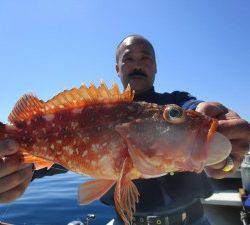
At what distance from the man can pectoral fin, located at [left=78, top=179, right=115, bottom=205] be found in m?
0.85

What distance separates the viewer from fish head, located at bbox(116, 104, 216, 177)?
8.59 feet

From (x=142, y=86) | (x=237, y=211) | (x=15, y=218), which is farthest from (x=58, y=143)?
(x=15, y=218)

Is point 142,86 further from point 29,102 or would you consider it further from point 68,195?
point 68,195

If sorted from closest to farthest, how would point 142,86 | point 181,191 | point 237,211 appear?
point 181,191
point 142,86
point 237,211

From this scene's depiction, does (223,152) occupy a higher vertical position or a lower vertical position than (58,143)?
lower

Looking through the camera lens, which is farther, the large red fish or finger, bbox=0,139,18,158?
finger, bbox=0,139,18,158

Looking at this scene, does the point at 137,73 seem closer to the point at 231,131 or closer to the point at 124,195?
the point at 231,131

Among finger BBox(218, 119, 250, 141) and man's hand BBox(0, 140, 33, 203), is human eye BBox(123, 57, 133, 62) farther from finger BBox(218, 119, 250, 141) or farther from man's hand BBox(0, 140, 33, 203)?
finger BBox(218, 119, 250, 141)

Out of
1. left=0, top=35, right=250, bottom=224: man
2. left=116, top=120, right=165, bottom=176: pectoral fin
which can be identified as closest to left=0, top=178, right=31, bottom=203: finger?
left=0, top=35, right=250, bottom=224: man

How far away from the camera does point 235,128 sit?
2832mm

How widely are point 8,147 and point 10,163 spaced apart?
280mm

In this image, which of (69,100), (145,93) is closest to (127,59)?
(145,93)

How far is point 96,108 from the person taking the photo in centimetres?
303

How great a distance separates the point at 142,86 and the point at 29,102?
2567mm
